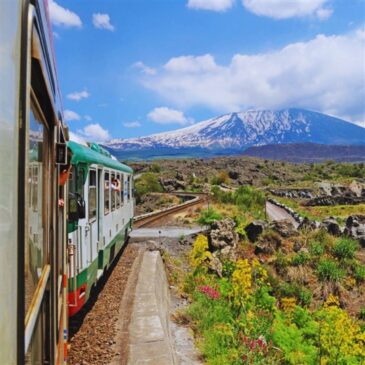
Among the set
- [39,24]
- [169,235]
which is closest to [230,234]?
[169,235]

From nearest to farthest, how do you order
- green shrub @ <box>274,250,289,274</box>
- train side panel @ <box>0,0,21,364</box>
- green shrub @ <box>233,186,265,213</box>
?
1. train side panel @ <box>0,0,21,364</box>
2. green shrub @ <box>274,250,289,274</box>
3. green shrub @ <box>233,186,265,213</box>

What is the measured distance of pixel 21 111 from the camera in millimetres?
1527

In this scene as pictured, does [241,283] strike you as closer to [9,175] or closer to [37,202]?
[37,202]

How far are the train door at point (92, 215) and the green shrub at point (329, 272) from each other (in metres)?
9.53

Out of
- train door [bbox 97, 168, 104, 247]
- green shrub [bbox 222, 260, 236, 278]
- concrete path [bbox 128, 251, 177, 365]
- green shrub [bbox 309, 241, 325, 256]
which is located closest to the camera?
concrete path [bbox 128, 251, 177, 365]

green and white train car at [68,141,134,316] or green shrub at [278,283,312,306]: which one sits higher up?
green and white train car at [68,141,134,316]

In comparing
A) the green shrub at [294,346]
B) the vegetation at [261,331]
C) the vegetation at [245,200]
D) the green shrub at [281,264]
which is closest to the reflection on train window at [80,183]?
the vegetation at [261,331]

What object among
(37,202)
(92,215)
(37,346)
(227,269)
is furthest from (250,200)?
(37,346)

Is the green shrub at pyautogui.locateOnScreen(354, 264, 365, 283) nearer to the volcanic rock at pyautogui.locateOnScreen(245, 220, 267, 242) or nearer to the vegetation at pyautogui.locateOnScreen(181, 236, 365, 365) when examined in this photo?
the volcanic rock at pyautogui.locateOnScreen(245, 220, 267, 242)

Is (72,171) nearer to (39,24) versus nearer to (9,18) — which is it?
(39,24)

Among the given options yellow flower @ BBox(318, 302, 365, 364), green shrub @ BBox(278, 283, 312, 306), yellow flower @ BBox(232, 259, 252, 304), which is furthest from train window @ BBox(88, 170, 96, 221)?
green shrub @ BBox(278, 283, 312, 306)

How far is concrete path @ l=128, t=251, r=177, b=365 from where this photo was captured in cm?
635

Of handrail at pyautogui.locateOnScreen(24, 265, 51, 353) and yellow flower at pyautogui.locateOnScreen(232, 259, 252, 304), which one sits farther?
yellow flower at pyautogui.locateOnScreen(232, 259, 252, 304)

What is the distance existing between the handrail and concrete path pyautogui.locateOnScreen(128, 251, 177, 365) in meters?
3.65
